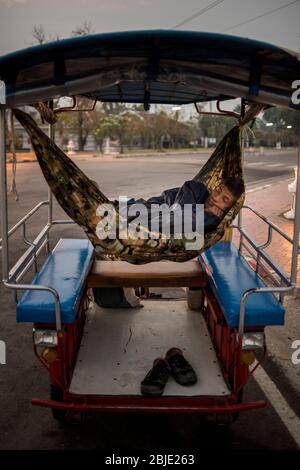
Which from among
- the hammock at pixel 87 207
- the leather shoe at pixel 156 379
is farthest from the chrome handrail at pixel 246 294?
the leather shoe at pixel 156 379

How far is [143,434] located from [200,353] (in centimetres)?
84

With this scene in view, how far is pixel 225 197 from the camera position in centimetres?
379

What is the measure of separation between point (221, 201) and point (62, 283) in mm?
1417

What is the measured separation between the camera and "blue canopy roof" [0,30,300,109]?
2.68 meters

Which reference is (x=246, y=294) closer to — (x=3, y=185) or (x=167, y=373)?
(x=167, y=373)

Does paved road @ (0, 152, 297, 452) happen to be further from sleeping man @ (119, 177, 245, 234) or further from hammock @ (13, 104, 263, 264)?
sleeping man @ (119, 177, 245, 234)

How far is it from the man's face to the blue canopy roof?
0.79 metres

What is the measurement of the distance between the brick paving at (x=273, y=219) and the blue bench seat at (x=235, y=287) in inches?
123

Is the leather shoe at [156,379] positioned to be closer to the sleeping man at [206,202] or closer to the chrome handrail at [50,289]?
the chrome handrail at [50,289]

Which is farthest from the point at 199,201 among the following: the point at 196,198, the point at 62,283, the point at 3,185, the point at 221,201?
the point at 3,185

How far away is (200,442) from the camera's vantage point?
138 inches

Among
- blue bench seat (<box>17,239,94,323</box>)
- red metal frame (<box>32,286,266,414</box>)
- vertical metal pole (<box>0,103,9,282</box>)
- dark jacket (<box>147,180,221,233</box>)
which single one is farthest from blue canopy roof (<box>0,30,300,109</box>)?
red metal frame (<box>32,286,266,414</box>)

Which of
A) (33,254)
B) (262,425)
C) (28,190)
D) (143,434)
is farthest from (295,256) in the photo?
(28,190)

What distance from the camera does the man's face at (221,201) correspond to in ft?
12.4
